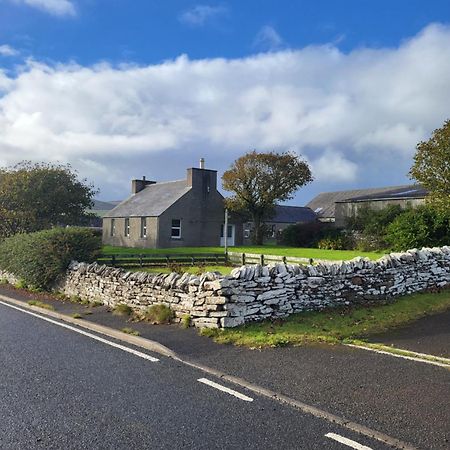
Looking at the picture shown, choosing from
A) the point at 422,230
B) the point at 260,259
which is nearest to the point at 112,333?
the point at 260,259

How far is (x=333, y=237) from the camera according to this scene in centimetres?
4028

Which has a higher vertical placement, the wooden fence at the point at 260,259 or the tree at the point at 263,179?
the tree at the point at 263,179

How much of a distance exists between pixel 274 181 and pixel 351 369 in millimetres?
38477

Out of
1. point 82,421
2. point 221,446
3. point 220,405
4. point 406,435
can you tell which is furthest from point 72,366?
point 406,435

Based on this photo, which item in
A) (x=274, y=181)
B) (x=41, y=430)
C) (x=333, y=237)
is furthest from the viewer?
(x=274, y=181)

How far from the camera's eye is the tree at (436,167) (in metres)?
23.2

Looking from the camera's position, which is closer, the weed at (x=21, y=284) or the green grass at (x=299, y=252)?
the weed at (x=21, y=284)

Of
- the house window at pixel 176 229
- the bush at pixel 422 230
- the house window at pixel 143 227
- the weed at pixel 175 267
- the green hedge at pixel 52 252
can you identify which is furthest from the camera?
the house window at pixel 143 227

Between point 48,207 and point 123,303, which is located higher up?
point 48,207

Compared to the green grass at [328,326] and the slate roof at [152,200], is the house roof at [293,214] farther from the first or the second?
the green grass at [328,326]

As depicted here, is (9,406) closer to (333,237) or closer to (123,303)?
(123,303)

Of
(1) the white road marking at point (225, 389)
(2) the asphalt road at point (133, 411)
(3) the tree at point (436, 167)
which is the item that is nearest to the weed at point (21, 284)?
(2) the asphalt road at point (133, 411)

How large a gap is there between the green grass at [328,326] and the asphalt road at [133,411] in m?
1.81

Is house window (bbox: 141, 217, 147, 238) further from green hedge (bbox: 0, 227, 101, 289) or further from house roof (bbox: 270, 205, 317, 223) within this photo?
green hedge (bbox: 0, 227, 101, 289)
